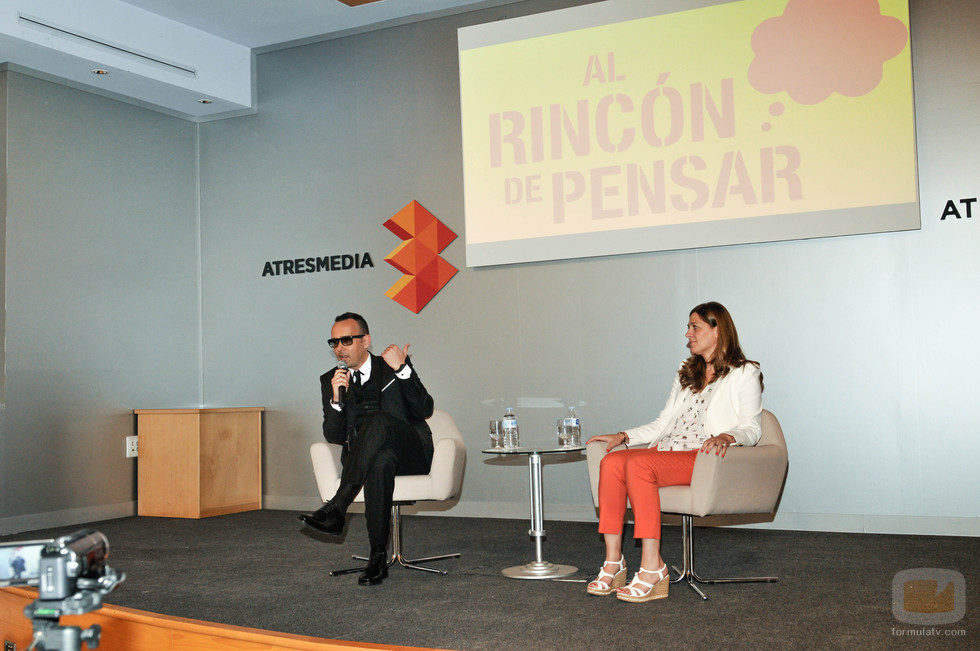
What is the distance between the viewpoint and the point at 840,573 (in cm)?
372

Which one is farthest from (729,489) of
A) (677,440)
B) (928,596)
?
(928,596)

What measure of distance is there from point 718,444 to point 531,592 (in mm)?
916

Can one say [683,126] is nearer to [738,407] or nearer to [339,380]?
[738,407]

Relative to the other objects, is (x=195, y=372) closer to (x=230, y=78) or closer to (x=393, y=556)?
(x=230, y=78)

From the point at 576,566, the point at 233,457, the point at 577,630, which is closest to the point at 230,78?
the point at 233,457

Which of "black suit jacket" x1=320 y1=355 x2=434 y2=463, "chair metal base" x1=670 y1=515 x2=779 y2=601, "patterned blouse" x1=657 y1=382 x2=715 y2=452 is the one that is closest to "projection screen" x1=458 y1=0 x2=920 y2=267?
"patterned blouse" x1=657 y1=382 x2=715 y2=452

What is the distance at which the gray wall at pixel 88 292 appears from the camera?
18.8 feet

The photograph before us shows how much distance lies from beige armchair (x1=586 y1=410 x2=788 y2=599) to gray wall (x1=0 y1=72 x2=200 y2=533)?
3974mm

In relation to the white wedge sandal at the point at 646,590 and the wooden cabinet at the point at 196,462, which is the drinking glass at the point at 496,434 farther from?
the wooden cabinet at the point at 196,462

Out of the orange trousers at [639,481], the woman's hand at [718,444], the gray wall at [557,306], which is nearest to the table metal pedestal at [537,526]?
the orange trousers at [639,481]

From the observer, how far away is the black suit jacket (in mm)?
→ 4000

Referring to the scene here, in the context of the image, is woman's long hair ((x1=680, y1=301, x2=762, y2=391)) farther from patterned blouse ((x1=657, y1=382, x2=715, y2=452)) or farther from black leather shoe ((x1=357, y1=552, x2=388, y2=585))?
black leather shoe ((x1=357, y1=552, x2=388, y2=585))

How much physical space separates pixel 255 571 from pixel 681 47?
3626 mm

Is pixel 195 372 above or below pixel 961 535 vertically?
above
